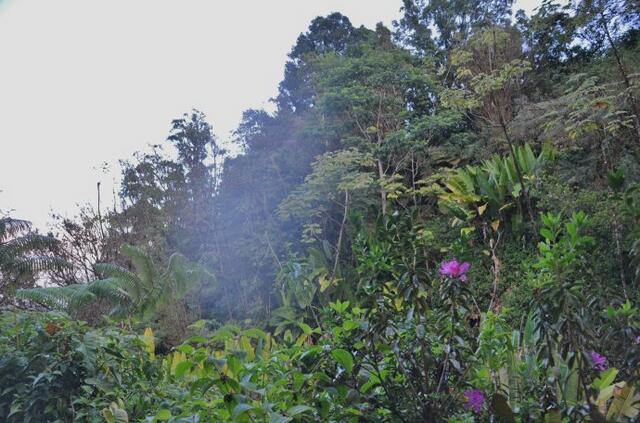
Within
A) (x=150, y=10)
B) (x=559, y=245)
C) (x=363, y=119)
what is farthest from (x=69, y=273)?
(x=559, y=245)

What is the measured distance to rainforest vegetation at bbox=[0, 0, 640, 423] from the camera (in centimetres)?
121

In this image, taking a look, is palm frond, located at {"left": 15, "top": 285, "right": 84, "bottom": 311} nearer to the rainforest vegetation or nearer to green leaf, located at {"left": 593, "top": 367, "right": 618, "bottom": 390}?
the rainforest vegetation

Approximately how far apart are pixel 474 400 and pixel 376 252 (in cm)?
43

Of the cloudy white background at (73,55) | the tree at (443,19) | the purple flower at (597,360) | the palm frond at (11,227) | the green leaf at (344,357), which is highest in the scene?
the tree at (443,19)

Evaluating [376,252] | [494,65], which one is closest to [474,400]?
[376,252]

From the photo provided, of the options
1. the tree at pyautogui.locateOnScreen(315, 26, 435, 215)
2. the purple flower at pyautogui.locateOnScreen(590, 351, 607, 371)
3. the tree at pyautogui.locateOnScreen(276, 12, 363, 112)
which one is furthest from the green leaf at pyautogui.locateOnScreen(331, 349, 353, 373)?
the tree at pyautogui.locateOnScreen(276, 12, 363, 112)

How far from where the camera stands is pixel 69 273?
7.66 m

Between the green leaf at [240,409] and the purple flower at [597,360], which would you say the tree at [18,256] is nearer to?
the green leaf at [240,409]

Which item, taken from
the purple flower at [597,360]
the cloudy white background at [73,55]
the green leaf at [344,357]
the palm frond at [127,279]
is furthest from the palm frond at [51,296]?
the purple flower at [597,360]

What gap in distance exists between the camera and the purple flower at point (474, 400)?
3.94ft

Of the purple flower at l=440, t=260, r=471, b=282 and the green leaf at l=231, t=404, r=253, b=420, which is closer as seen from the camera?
the green leaf at l=231, t=404, r=253, b=420

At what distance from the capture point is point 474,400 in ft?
3.95

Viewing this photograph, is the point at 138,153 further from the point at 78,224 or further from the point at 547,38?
the point at 547,38

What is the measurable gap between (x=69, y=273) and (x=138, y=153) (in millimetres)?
3292
